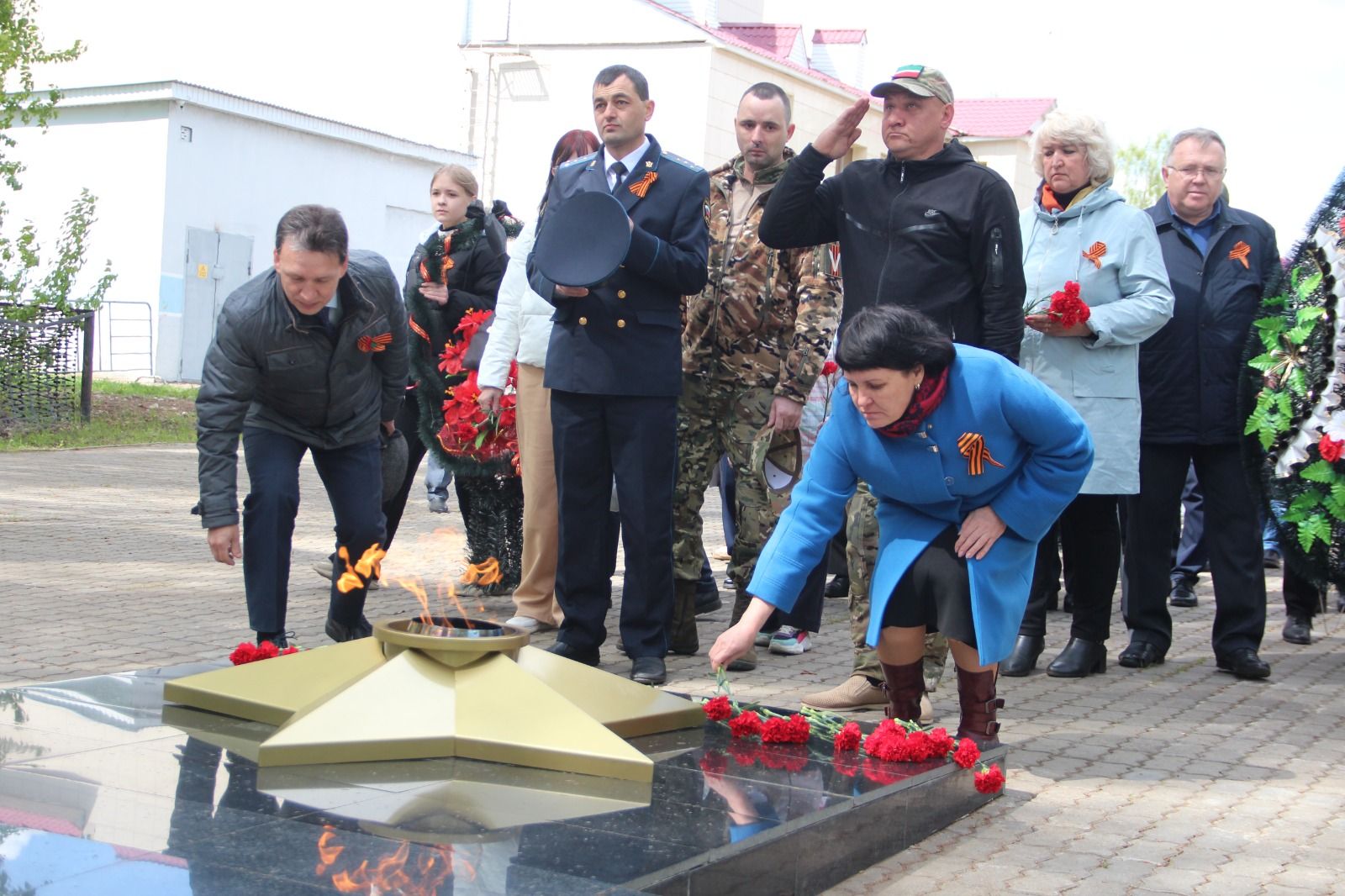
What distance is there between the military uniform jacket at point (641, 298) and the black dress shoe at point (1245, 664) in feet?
9.57

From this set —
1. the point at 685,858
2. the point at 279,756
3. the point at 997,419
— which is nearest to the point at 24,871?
the point at 279,756

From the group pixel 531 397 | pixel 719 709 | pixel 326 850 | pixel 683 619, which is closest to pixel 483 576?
pixel 531 397

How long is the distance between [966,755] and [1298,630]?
174 inches

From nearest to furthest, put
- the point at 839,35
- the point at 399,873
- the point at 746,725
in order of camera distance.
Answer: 1. the point at 399,873
2. the point at 746,725
3. the point at 839,35

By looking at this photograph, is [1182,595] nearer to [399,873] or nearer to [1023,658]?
[1023,658]

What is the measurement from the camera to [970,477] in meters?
4.59

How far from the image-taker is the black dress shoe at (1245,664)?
685 cm

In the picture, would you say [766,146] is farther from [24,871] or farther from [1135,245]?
[24,871]

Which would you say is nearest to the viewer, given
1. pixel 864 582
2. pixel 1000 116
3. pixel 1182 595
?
pixel 864 582

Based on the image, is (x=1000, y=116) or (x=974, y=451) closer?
(x=974, y=451)

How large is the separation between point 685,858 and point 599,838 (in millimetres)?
243

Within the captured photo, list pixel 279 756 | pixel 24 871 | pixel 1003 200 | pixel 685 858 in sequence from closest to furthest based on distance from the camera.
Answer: pixel 24 871 < pixel 685 858 < pixel 279 756 < pixel 1003 200

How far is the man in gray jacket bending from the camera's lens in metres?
5.48

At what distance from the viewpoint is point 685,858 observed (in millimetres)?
3412
